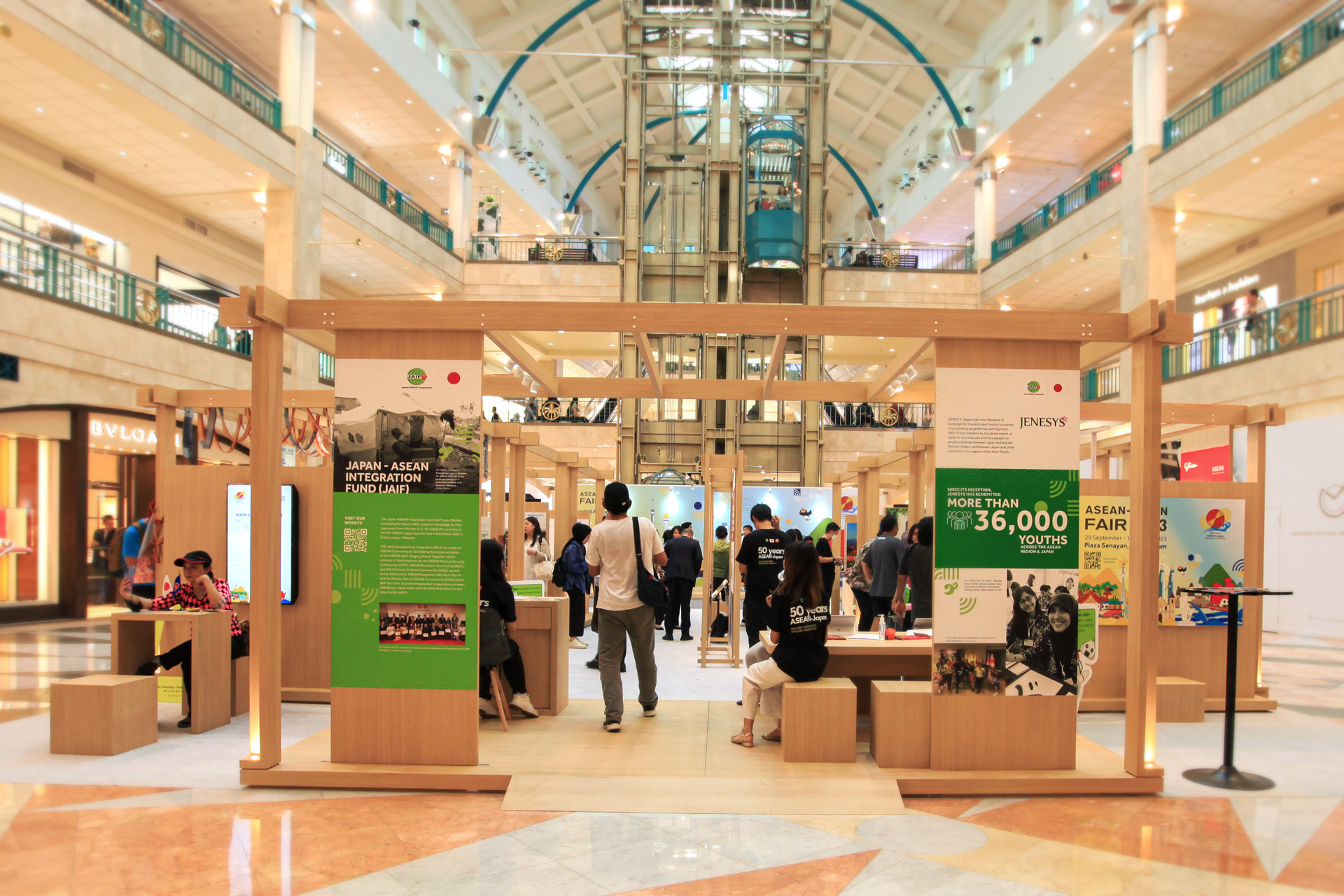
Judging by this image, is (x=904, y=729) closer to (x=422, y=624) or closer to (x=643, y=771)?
(x=643, y=771)

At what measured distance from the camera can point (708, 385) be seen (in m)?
7.54

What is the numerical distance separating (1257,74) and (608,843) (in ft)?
54.3

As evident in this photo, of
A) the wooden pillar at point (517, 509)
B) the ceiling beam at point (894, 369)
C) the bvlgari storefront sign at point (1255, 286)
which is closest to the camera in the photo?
the ceiling beam at point (894, 369)

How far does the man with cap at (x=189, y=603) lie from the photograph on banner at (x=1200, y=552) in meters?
6.85

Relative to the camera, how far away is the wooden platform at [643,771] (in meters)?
4.70

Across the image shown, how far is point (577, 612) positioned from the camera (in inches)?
403

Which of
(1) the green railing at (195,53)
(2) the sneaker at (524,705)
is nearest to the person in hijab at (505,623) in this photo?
(2) the sneaker at (524,705)

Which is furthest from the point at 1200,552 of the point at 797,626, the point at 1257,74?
the point at 1257,74

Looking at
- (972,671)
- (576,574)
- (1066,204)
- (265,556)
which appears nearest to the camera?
(265,556)

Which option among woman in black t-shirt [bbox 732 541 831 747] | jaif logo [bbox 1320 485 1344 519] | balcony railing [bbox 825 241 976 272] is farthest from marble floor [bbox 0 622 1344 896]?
balcony railing [bbox 825 241 976 272]

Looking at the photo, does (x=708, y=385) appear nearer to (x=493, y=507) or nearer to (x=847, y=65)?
(x=493, y=507)

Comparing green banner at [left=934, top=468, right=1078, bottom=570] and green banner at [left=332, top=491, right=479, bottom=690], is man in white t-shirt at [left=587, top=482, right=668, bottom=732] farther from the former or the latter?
green banner at [left=934, top=468, right=1078, bottom=570]

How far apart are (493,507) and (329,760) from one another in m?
5.75

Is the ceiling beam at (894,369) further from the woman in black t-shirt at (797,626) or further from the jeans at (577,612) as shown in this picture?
the jeans at (577,612)
